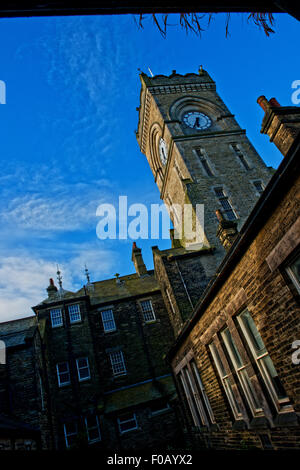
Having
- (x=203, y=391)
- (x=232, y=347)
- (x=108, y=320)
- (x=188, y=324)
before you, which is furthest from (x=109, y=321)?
(x=232, y=347)

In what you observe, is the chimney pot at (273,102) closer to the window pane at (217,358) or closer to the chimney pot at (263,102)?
the chimney pot at (263,102)

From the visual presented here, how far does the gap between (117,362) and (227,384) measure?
43.6 ft

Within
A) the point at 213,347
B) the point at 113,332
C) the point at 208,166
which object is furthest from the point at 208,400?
the point at 208,166

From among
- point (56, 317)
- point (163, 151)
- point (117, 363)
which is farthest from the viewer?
point (163, 151)

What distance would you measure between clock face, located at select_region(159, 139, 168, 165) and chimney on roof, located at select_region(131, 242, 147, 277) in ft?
29.5

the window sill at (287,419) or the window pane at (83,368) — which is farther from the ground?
the window pane at (83,368)

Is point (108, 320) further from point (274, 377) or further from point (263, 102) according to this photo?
point (263, 102)

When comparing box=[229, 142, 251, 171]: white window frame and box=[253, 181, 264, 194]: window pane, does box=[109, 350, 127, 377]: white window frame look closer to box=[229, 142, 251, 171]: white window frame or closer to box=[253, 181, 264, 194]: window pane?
box=[253, 181, 264, 194]: window pane

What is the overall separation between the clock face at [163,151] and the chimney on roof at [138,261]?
354 inches

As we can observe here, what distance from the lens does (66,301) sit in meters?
21.1

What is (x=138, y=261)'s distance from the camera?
87.6 ft

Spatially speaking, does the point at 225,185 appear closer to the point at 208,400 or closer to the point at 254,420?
the point at 208,400

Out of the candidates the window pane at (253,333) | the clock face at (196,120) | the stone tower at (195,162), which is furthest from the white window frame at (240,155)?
the window pane at (253,333)

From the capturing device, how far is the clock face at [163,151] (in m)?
26.7
